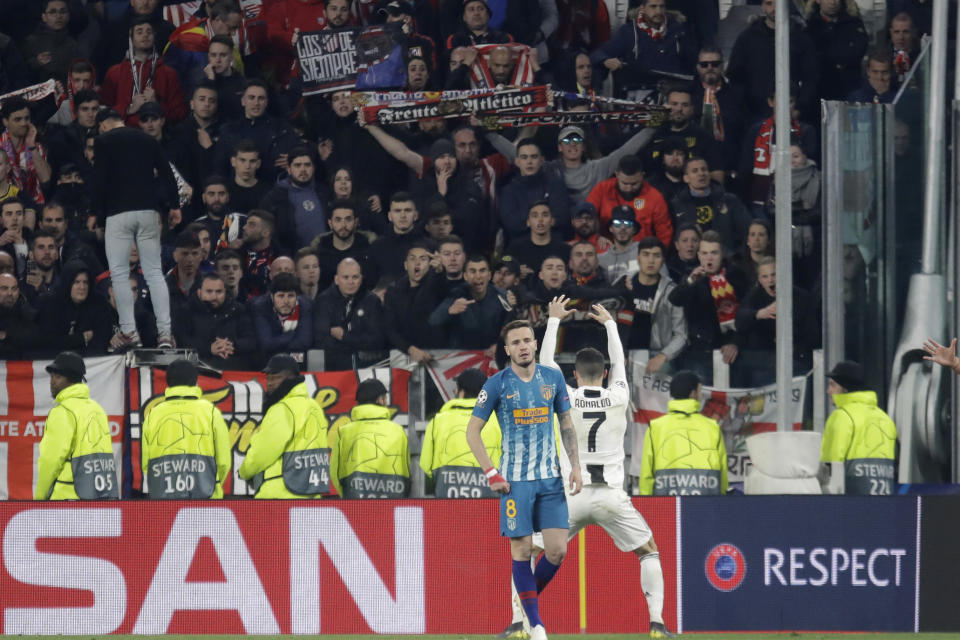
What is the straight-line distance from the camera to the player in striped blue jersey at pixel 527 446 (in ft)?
31.1

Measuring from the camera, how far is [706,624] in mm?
10633

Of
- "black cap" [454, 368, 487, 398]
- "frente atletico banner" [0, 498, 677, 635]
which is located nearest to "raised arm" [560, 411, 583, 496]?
"frente atletico banner" [0, 498, 677, 635]

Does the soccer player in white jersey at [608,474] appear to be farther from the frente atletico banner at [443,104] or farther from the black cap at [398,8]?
the black cap at [398,8]

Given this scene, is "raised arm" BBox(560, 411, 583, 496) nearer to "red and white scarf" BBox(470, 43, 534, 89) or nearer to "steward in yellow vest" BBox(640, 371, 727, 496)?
"steward in yellow vest" BBox(640, 371, 727, 496)

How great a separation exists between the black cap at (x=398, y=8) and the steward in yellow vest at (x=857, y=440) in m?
6.69

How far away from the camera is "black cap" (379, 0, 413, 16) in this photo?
1655cm

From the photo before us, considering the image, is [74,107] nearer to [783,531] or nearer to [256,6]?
[256,6]

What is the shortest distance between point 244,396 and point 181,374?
6.23 ft

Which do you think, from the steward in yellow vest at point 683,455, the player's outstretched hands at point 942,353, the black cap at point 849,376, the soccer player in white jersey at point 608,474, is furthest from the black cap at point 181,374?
A: the player's outstretched hands at point 942,353

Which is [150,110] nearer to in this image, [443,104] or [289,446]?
[443,104]

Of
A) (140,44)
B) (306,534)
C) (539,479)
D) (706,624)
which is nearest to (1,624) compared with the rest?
(306,534)

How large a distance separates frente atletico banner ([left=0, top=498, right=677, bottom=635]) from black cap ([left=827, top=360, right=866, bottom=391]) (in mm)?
2078

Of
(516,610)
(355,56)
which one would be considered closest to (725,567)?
(516,610)

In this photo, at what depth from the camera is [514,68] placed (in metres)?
15.9
